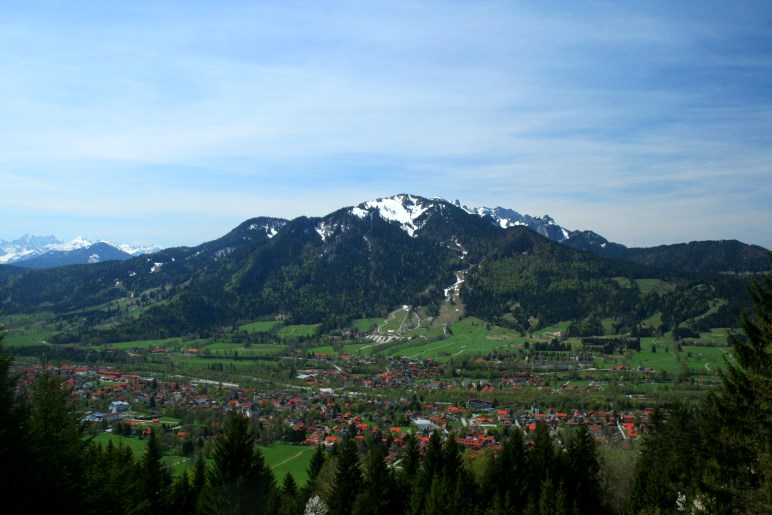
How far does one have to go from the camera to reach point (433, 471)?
93.5ft

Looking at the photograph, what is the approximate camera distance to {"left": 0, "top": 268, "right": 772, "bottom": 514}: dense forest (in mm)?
14180

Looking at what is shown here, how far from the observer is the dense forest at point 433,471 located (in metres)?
14.2

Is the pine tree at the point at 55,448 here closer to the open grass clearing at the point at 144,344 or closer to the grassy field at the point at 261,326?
the open grass clearing at the point at 144,344

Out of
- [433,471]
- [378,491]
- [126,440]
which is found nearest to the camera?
[378,491]

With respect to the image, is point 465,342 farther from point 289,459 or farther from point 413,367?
point 289,459

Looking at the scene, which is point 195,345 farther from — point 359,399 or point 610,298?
point 610,298

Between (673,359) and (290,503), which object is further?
(673,359)

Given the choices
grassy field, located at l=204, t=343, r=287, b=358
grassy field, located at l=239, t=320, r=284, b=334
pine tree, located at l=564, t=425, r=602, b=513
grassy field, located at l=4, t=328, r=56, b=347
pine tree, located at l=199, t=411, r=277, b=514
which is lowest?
grassy field, located at l=204, t=343, r=287, b=358

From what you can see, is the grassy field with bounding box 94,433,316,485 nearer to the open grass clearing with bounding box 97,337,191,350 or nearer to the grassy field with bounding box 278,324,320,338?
the open grass clearing with bounding box 97,337,191,350

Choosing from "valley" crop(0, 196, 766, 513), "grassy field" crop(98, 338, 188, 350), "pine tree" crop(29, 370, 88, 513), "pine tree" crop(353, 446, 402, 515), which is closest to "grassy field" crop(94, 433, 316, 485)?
"valley" crop(0, 196, 766, 513)

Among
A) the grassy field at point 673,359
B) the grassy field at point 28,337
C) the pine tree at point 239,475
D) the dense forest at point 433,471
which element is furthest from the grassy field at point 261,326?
the pine tree at point 239,475


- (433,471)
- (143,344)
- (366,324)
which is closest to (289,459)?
(433,471)

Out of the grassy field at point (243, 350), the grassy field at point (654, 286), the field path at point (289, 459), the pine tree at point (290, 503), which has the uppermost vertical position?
the grassy field at point (654, 286)

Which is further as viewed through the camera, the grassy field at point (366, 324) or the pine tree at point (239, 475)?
the grassy field at point (366, 324)
